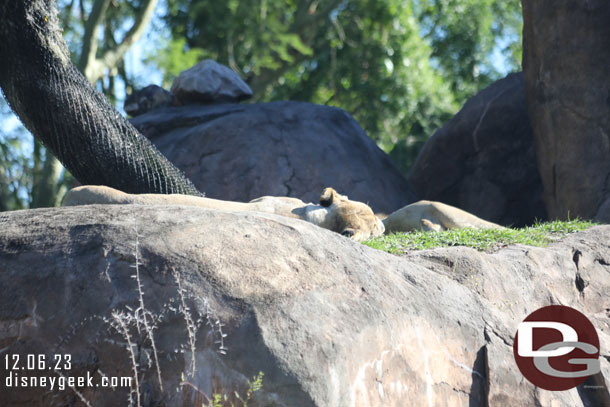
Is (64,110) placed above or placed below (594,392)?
above

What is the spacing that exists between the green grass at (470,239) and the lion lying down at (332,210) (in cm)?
29

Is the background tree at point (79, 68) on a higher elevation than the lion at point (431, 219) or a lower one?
higher

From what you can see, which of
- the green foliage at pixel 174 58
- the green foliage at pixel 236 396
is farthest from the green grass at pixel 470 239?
the green foliage at pixel 174 58

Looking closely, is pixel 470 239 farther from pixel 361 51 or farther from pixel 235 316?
pixel 361 51

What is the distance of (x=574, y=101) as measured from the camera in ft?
30.7

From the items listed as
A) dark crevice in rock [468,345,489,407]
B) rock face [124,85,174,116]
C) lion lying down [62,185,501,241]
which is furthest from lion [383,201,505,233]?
rock face [124,85,174,116]

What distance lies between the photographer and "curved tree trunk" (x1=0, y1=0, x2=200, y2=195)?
655 cm

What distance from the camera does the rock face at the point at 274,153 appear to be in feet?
34.2

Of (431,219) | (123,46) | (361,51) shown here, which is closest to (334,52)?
(361,51)

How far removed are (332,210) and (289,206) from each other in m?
0.45

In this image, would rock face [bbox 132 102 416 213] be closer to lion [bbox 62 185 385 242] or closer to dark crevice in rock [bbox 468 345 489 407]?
lion [bbox 62 185 385 242]

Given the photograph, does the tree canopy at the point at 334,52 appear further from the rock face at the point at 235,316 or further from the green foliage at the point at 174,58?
the rock face at the point at 235,316
